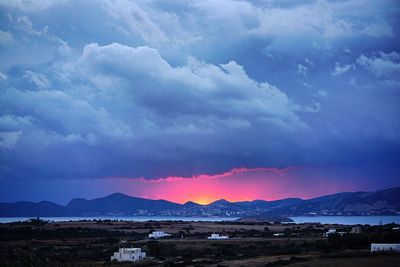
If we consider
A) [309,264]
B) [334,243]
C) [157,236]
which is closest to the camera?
[309,264]

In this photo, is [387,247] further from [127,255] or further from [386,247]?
[127,255]

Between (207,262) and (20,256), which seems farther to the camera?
(207,262)

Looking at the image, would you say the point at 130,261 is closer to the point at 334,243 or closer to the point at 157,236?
the point at 334,243

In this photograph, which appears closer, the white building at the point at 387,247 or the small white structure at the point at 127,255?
the white building at the point at 387,247

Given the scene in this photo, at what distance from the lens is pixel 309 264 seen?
4894 centimetres

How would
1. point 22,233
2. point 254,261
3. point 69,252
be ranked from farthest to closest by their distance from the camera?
point 22,233, point 69,252, point 254,261

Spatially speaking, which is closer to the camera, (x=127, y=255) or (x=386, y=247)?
(x=386, y=247)

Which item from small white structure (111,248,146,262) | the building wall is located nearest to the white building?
the building wall

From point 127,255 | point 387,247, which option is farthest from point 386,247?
point 127,255

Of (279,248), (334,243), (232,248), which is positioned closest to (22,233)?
(232,248)

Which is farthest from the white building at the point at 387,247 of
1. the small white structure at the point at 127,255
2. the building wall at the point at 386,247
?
the small white structure at the point at 127,255

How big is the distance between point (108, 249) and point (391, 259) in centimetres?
4120

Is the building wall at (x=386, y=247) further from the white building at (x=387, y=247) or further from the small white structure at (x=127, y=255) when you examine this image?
the small white structure at (x=127, y=255)

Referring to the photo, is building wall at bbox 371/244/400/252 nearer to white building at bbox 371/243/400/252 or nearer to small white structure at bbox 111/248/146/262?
white building at bbox 371/243/400/252
